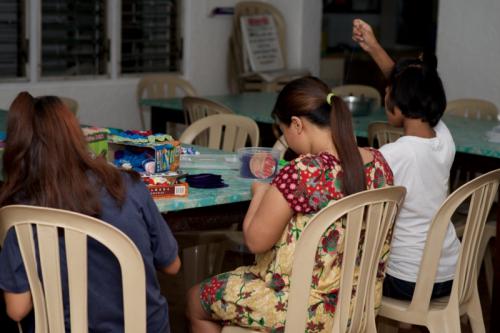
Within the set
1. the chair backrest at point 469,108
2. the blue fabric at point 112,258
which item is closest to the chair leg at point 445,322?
the blue fabric at point 112,258

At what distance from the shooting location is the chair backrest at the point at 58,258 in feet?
6.43

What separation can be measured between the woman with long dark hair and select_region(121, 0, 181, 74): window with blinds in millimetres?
4607

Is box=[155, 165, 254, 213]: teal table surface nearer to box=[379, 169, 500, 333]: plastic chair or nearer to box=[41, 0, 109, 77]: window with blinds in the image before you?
box=[379, 169, 500, 333]: plastic chair

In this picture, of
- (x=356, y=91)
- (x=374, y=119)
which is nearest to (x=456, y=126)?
(x=374, y=119)

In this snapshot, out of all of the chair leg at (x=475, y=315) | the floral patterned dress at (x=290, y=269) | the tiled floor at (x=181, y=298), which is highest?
the floral patterned dress at (x=290, y=269)

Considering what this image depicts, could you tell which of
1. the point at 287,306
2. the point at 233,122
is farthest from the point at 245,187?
the point at 233,122

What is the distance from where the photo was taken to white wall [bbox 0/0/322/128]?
6.24 m

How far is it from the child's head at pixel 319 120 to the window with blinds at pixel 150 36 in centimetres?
424

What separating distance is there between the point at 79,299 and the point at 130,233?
0.21m

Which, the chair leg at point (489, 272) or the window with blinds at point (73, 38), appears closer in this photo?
the chair leg at point (489, 272)

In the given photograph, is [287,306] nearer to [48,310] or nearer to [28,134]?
[48,310]

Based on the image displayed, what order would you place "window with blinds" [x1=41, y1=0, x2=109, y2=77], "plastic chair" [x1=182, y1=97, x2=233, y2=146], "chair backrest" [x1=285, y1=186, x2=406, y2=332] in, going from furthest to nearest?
"window with blinds" [x1=41, y1=0, x2=109, y2=77]
"plastic chair" [x1=182, y1=97, x2=233, y2=146]
"chair backrest" [x1=285, y1=186, x2=406, y2=332]

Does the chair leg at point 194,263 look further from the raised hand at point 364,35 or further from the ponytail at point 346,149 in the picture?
the ponytail at point 346,149

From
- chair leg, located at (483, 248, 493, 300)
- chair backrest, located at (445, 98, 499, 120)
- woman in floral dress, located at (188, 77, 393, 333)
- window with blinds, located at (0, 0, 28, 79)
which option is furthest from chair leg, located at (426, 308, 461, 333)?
window with blinds, located at (0, 0, 28, 79)
